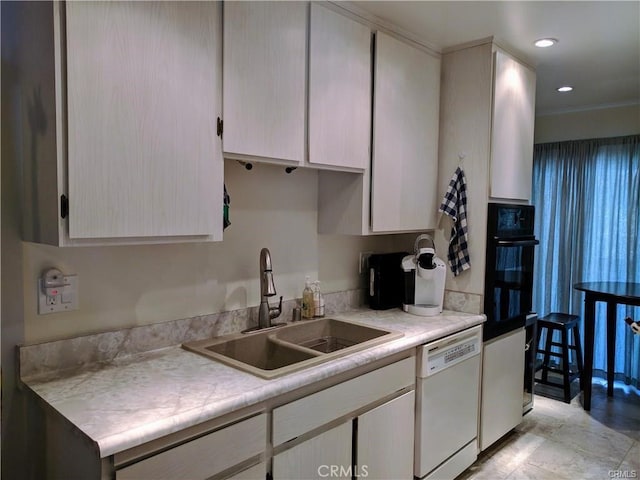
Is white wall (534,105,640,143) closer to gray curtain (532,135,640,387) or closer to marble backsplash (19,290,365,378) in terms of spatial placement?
gray curtain (532,135,640,387)

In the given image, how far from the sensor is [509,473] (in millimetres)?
2547

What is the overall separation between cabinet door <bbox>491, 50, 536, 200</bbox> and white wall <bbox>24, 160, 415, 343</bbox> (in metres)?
0.85

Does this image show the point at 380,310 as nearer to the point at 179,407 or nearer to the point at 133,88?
the point at 179,407

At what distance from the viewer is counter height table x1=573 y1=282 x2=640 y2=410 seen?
317cm

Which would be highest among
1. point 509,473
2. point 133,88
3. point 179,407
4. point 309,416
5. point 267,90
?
point 267,90

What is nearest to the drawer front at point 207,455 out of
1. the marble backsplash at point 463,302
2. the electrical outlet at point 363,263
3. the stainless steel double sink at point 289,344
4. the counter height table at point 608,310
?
the stainless steel double sink at point 289,344

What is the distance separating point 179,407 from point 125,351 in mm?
568

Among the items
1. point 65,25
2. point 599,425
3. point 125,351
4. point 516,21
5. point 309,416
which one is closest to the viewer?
point 65,25

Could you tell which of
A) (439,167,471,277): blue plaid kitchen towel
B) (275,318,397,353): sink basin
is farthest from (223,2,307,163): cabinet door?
(439,167,471,277): blue plaid kitchen towel

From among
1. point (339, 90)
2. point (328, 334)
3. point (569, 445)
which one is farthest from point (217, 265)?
point (569, 445)

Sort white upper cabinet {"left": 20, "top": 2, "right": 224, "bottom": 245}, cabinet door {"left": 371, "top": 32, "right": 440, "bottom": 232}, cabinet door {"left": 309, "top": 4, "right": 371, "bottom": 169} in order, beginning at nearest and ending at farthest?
white upper cabinet {"left": 20, "top": 2, "right": 224, "bottom": 245} → cabinet door {"left": 309, "top": 4, "right": 371, "bottom": 169} → cabinet door {"left": 371, "top": 32, "right": 440, "bottom": 232}

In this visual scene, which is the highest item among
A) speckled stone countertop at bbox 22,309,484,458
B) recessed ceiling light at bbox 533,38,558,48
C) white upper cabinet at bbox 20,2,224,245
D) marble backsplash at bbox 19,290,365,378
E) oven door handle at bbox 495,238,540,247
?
recessed ceiling light at bbox 533,38,558,48

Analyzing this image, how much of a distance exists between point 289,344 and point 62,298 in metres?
0.88

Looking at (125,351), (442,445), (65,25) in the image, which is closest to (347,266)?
(442,445)
